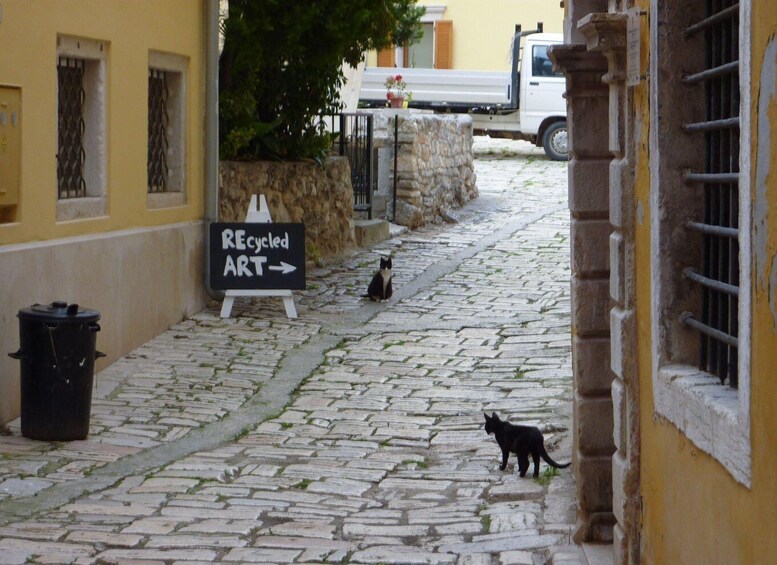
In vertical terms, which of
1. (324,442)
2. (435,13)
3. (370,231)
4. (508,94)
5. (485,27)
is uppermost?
(435,13)

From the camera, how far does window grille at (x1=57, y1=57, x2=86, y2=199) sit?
10.4 metres

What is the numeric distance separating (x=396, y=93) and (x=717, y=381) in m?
19.6

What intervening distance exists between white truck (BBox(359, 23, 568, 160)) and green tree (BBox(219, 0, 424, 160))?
10.9 meters

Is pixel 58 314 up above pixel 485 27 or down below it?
below

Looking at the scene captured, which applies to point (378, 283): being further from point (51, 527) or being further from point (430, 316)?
point (51, 527)

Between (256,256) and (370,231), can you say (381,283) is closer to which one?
(256,256)

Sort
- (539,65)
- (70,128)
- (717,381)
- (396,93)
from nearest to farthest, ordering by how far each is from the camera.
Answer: (717,381) < (70,128) < (396,93) < (539,65)

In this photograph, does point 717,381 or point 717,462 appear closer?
point 717,462

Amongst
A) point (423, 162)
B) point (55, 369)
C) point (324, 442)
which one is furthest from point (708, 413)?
point (423, 162)

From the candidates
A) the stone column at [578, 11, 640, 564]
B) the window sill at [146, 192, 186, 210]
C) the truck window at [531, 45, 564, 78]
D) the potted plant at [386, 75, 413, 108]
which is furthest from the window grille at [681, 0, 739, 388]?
the truck window at [531, 45, 564, 78]

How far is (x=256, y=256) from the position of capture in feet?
42.1

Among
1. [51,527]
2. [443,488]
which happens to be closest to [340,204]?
[443,488]

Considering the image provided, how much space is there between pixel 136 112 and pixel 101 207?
106 centimetres

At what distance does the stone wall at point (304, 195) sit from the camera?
1426 centimetres
